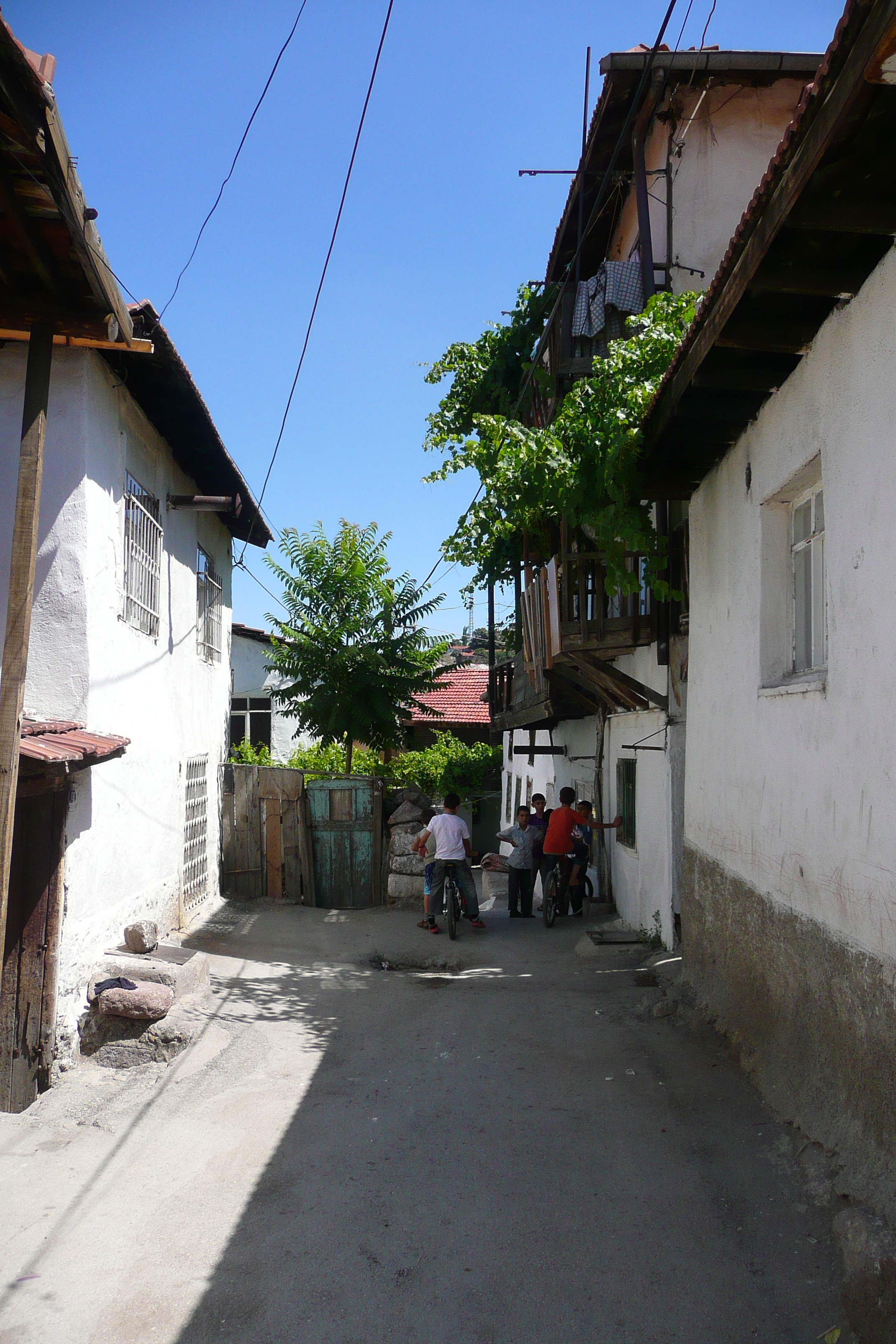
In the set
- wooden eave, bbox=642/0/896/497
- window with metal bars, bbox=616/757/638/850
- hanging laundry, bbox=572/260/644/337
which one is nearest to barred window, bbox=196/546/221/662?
hanging laundry, bbox=572/260/644/337

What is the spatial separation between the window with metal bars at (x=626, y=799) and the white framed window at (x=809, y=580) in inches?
224

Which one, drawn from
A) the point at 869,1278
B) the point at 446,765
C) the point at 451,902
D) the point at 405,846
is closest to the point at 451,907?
the point at 451,902

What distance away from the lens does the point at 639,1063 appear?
6.27 m

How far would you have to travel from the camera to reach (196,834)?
1226 centimetres

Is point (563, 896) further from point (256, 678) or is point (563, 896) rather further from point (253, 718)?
point (253, 718)

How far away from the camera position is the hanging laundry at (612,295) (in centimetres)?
1063

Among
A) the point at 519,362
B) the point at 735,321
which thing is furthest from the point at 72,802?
the point at 519,362

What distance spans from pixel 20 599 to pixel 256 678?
60.0 ft

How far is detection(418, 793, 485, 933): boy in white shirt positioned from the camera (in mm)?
11234

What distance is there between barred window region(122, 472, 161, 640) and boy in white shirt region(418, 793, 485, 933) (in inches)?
157

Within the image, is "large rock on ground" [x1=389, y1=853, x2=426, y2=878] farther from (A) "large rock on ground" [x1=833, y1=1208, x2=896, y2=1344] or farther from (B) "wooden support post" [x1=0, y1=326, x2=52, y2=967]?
(A) "large rock on ground" [x1=833, y1=1208, x2=896, y2=1344]

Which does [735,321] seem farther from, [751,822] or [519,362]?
[519,362]

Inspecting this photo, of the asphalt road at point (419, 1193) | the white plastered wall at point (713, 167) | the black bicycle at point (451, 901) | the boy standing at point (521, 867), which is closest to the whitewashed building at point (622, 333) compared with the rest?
the white plastered wall at point (713, 167)

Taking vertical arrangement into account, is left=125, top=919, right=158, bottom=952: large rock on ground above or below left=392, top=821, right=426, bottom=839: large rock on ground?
below
